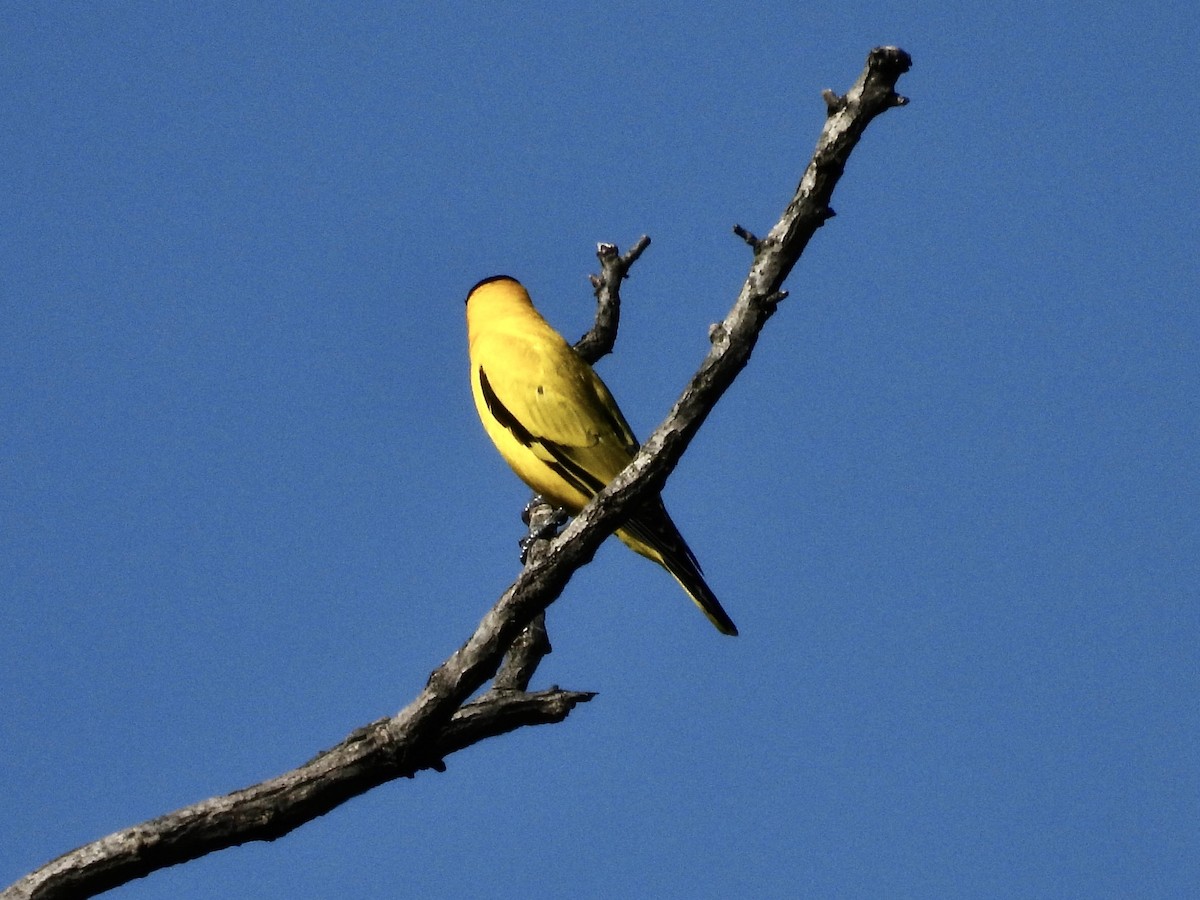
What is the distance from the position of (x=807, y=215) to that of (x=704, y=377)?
87cm

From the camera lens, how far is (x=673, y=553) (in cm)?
835

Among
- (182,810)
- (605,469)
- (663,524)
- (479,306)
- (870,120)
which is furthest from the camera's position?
(479,306)

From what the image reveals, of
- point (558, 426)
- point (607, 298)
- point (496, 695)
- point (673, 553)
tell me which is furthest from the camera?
point (607, 298)

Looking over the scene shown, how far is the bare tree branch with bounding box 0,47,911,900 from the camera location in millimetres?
6398

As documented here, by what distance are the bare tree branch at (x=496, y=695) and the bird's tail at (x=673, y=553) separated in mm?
1292

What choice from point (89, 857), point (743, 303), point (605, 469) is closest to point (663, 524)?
point (605, 469)

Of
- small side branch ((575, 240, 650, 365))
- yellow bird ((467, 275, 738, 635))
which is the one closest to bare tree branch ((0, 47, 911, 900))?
yellow bird ((467, 275, 738, 635))

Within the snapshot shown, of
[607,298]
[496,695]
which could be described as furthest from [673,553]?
[607,298]

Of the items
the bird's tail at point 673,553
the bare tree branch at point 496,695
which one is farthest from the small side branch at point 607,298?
the bare tree branch at point 496,695

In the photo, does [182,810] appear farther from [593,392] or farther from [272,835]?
[593,392]

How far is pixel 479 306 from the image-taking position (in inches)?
421

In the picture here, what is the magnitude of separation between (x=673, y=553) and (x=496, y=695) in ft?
5.02

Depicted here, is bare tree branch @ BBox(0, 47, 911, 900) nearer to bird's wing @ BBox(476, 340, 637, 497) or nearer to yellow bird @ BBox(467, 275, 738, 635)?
yellow bird @ BBox(467, 275, 738, 635)

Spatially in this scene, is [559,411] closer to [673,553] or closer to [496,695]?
[673,553]
